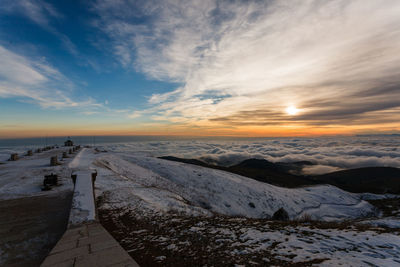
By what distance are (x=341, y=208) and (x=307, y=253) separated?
59338mm

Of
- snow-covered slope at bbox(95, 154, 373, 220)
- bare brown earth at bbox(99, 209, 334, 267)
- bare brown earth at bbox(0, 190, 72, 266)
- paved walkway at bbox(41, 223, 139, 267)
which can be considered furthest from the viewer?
snow-covered slope at bbox(95, 154, 373, 220)

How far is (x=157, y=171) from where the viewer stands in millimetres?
32969

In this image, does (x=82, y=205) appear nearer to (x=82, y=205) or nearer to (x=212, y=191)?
(x=82, y=205)

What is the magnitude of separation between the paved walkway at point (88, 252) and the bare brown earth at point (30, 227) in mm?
1396

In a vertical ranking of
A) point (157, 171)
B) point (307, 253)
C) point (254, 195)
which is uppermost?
point (307, 253)

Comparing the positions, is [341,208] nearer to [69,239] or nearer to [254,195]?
[254,195]

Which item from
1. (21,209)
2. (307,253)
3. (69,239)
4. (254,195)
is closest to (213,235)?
(307,253)

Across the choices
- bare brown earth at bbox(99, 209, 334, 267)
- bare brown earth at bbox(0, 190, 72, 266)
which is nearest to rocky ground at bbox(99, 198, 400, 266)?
bare brown earth at bbox(99, 209, 334, 267)

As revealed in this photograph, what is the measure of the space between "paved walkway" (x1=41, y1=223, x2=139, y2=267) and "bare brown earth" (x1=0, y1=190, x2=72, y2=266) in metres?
1.40

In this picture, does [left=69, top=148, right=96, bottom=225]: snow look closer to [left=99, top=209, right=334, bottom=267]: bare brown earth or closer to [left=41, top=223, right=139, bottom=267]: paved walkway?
[left=41, top=223, right=139, bottom=267]: paved walkway

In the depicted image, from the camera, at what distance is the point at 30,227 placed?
6.93 metres

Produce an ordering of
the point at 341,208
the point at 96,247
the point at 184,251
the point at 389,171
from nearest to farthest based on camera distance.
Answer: the point at 96,247
the point at 184,251
the point at 341,208
the point at 389,171

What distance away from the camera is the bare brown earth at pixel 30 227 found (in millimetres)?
5320

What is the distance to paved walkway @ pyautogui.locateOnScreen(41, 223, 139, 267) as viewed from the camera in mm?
3750
